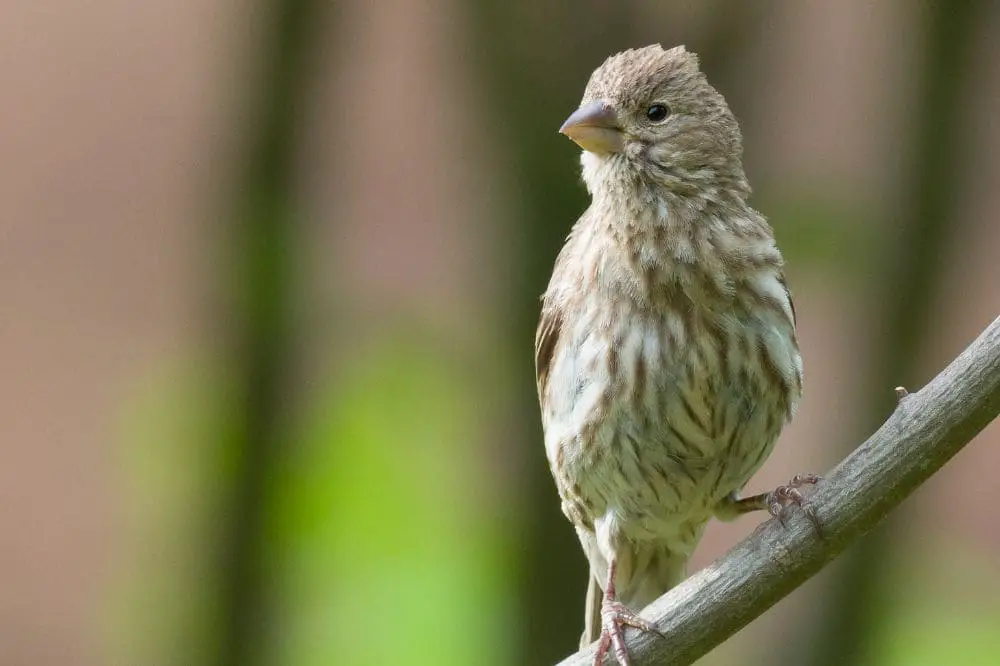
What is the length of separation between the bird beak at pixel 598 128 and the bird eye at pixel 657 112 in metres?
0.10

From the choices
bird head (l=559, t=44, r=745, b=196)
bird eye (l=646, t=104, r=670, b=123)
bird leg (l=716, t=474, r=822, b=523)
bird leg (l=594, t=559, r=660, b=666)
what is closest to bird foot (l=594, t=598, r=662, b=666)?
bird leg (l=594, t=559, r=660, b=666)

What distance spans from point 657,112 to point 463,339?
2.13m

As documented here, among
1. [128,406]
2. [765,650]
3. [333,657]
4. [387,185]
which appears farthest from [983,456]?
[128,406]

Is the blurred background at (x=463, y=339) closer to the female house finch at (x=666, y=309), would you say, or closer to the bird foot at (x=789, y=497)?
the female house finch at (x=666, y=309)

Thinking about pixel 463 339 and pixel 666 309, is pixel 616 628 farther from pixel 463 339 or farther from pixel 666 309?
pixel 463 339

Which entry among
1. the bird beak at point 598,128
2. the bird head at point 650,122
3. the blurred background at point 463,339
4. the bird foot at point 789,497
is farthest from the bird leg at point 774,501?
the blurred background at point 463,339

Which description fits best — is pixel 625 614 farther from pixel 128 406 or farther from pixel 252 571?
pixel 128 406

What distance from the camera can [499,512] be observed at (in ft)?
19.1

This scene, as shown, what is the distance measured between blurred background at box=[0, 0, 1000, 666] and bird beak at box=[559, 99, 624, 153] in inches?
56.9

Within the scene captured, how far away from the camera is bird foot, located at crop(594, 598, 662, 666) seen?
12.6 feet

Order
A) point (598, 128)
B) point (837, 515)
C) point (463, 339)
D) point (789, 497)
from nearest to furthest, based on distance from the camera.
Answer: point (837, 515) → point (789, 497) → point (598, 128) → point (463, 339)

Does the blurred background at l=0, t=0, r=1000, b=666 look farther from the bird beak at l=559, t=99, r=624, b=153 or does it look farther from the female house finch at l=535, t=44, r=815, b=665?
the bird beak at l=559, t=99, r=624, b=153

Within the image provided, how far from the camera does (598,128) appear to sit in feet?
13.3

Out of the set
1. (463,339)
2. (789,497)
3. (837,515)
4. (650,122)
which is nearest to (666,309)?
(650,122)
